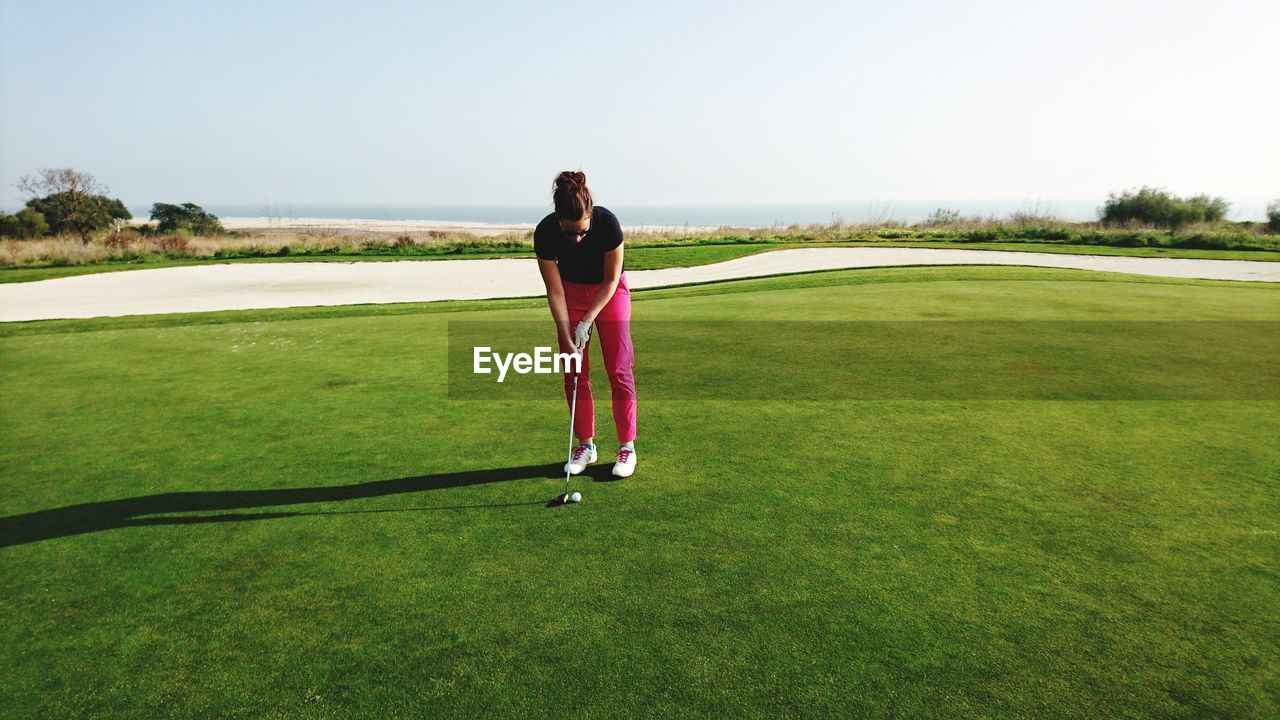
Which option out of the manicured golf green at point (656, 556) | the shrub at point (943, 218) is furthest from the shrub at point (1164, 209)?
the manicured golf green at point (656, 556)

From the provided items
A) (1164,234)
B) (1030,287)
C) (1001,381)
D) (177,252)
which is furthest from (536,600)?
(1164,234)

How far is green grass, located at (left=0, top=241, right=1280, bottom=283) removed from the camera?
21969 mm

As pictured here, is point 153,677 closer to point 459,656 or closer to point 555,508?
point 459,656

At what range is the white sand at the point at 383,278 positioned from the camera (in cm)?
1720

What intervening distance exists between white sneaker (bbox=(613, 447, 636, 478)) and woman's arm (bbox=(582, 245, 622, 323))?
0.80 m

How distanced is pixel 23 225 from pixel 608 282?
46.5 meters

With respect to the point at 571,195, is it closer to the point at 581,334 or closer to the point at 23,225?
the point at 581,334

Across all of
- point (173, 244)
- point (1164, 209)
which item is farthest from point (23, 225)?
point (1164, 209)

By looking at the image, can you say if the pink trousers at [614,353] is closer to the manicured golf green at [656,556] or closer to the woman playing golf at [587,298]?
the woman playing golf at [587,298]

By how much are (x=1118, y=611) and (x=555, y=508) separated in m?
2.36

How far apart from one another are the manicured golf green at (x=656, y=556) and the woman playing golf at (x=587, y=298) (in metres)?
0.20

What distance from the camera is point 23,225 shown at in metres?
36.4

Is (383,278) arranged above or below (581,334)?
below

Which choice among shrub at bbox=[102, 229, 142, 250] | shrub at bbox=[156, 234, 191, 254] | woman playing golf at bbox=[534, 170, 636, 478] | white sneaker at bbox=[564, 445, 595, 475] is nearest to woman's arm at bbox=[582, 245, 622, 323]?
woman playing golf at bbox=[534, 170, 636, 478]
